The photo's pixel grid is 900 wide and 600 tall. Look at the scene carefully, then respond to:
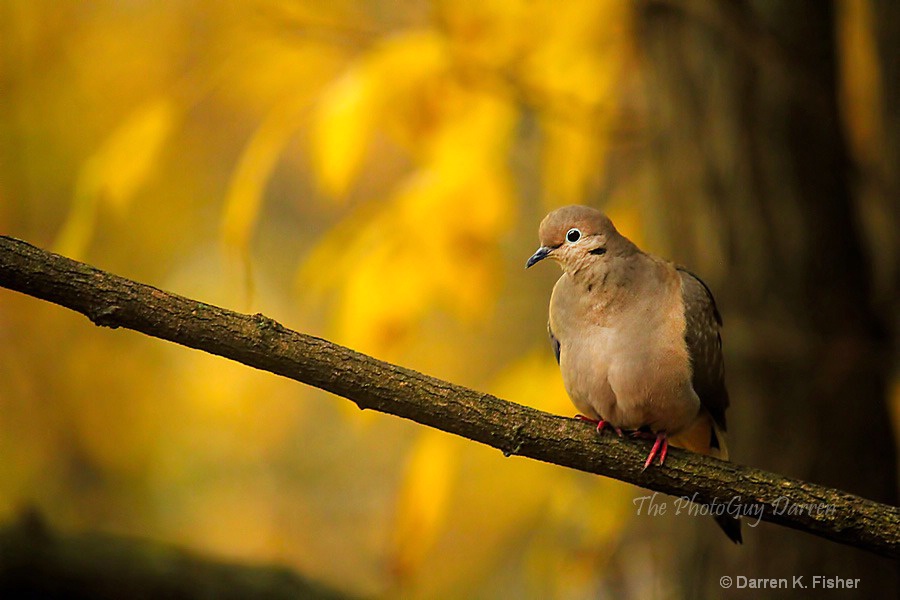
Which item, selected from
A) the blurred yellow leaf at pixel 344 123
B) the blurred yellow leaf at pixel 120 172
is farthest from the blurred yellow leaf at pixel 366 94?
the blurred yellow leaf at pixel 120 172

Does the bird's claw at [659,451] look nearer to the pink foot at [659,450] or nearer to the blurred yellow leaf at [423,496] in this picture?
the pink foot at [659,450]

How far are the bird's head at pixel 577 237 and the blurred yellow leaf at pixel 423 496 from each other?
46cm

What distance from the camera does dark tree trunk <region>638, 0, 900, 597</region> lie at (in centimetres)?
A: 185

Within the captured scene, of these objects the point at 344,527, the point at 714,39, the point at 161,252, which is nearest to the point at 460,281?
the point at 714,39

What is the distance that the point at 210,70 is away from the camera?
210 centimetres

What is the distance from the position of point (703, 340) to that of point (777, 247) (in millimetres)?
535

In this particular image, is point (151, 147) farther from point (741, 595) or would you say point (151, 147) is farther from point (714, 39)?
point (741, 595)

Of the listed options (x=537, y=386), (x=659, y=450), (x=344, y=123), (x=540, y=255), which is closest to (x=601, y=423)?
(x=659, y=450)

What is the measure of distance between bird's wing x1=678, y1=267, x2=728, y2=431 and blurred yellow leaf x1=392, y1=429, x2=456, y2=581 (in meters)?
0.49

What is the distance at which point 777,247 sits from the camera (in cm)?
188

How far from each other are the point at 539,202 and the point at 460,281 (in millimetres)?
881

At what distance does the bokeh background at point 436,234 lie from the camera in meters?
1.74

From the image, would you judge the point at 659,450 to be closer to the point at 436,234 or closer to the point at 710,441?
the point at 710,441

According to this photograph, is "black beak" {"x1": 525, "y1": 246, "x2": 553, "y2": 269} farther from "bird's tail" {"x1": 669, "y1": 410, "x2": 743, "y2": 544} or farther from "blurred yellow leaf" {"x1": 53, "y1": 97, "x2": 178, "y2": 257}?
"blurred yellow leaf" {"x1": 53, "y1": 97, "x2": 178, "y2": 257}
